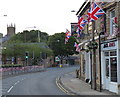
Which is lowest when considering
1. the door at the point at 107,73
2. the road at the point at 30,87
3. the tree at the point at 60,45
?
the road at the point at 30,87

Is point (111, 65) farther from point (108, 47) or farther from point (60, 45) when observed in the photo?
point (60, 45)

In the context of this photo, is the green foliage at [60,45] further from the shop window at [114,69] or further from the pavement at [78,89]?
the shop window at [114,69]

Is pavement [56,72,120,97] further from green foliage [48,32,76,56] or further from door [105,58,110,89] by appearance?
green foliage [48,32,76,56]

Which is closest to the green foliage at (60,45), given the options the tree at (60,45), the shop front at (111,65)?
the tree at (60,45)

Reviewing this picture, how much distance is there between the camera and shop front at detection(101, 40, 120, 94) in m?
16.9

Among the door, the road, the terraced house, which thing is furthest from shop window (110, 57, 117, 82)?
the road

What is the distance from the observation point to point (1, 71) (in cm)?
3966

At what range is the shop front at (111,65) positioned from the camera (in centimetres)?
1685

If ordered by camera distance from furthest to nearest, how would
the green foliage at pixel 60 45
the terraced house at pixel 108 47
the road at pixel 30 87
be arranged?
the green foliage at pixel 60 45, the road at pixel 30 87, the terraced house at pixel 108 47

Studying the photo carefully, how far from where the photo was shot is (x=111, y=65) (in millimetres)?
18266

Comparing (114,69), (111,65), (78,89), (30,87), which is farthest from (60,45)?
(114,69)

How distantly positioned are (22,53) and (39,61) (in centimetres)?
2044

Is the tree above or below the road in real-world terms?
above

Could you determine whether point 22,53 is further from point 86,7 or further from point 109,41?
point 109,41
